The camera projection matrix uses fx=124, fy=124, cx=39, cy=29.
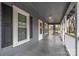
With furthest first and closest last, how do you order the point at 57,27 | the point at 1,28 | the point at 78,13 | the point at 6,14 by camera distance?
the point at 57,27 < the point at 6,14 < the point at 1,28 < the point at 78,13

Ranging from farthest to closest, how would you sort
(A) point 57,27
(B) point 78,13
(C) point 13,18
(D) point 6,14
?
(A) point 57,27 < (C) point 13,18 < (D) point 6,14 < (B) point 78,13

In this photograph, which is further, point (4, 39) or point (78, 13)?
point (4, 39)

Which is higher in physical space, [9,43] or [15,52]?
[9,43]

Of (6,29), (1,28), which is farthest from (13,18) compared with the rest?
(1,28)

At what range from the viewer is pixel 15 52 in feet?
18.5

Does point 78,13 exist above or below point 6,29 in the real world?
above

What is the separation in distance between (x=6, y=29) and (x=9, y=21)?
1.33ft

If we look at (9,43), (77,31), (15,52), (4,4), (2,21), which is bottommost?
(15,52)

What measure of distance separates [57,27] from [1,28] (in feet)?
76.9

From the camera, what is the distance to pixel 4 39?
4.54 m

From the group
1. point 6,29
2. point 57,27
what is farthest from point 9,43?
point 57,27

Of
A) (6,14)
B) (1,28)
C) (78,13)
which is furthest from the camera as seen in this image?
(6,14)

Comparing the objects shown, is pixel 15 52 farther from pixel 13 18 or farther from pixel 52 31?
pixel 52 31

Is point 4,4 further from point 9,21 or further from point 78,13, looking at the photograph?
point 78,13
